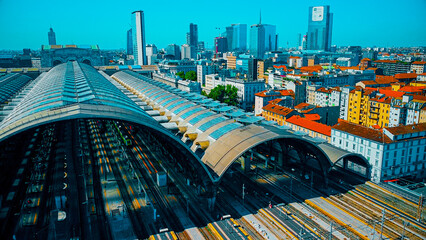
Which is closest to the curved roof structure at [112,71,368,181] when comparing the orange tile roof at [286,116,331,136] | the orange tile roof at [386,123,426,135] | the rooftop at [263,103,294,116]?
the orange tile roof at [386,123,426,135]

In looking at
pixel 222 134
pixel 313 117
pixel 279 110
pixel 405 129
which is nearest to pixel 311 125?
pixel 313 117

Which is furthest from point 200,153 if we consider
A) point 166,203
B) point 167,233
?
point 167,233

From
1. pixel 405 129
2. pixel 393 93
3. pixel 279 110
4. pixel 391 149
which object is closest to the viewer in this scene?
pixel 391 149

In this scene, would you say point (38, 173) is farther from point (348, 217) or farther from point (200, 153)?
point (348, 217)

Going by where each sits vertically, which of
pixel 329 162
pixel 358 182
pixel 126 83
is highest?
pixel 126 83

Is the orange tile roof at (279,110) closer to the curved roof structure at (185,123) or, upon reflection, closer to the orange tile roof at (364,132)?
the orange tile roof at (364,132)

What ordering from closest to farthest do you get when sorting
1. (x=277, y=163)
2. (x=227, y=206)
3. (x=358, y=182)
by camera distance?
(x=227, y=206) → (x=358, y=182) → (x=277, y=163)

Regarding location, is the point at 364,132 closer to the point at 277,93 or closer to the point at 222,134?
the point at 222,134

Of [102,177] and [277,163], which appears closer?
[102,177]
